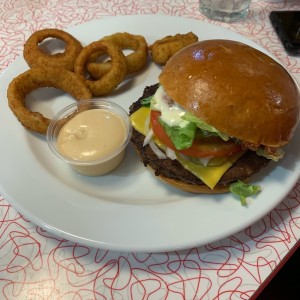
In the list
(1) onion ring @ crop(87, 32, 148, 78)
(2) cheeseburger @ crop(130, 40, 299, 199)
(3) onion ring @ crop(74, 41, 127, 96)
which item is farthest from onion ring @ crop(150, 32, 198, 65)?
(2) cheeseburger @ crop(130, 40, 299, 199)

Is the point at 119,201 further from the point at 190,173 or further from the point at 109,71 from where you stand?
the point at 109,71

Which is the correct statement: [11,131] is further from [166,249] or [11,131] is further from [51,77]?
[166,249]

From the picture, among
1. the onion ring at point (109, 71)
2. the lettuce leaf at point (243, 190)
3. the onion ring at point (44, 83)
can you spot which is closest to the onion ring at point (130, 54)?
the onion ring at point (109, 71)

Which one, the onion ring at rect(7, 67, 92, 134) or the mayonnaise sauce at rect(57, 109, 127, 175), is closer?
the mayonnaise sauce at rect(57, 109, 127, 175)

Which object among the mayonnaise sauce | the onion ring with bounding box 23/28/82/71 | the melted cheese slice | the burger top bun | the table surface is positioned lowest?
the table surface

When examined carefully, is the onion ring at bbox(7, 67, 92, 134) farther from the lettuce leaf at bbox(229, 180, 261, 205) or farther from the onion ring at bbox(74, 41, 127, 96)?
the lettuce leaf at bbox(229, 180, 261, 205)

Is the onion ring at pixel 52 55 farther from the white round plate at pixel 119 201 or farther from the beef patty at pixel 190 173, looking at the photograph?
the beef patty at pixel 190 173
